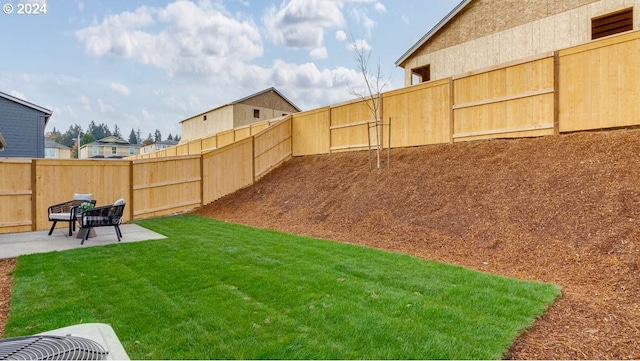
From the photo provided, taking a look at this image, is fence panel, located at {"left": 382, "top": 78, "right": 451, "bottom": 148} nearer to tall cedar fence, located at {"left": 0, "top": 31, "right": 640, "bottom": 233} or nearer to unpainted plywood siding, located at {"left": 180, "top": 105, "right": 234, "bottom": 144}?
tall cedar fence, located at {"left": 0, "top": 31, "right": 640, "bottom": 233}

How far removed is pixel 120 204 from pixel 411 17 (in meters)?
11.4

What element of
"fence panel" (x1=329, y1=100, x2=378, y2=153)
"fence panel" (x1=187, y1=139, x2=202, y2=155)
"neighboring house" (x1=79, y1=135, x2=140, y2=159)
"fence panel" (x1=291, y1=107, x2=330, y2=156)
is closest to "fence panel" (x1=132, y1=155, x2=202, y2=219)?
"fence panel" (x1=291, y1=107, x2=330, y2=156)

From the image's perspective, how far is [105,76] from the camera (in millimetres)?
17359

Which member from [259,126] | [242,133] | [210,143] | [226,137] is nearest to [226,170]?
[259,126]

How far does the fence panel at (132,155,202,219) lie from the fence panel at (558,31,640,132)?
10248 millimetres

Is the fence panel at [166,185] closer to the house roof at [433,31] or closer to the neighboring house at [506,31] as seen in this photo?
the house roof at [433,31]

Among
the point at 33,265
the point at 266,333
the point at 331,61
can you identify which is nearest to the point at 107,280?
the point at 33,265

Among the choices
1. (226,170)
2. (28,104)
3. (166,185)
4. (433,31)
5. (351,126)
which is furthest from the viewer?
(28,104)

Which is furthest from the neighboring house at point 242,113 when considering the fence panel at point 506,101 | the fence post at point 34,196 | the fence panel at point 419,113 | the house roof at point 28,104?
the fence panel at point 506,101

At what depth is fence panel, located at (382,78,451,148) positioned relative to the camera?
9442 millimetres

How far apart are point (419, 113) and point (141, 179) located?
27.4ft

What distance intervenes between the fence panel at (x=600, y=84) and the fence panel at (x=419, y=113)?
105 inches

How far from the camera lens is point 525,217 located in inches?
221

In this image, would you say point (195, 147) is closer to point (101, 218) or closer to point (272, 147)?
point (272, 147)
